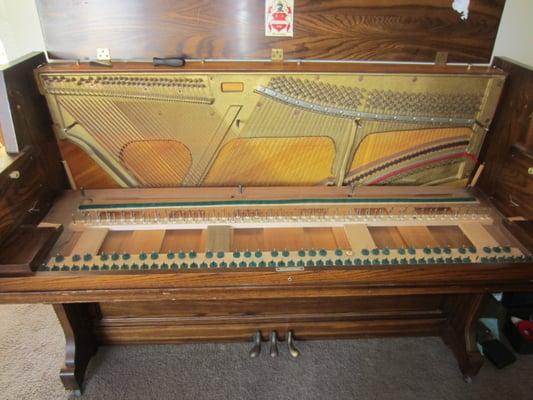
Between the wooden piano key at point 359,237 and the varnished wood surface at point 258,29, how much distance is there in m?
0.69

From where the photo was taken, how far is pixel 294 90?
1592mm

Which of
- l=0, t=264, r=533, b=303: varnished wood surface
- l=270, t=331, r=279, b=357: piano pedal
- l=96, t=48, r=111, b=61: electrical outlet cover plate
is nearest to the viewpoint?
l=0, t=264, r=533, b=303: varnished wood surface

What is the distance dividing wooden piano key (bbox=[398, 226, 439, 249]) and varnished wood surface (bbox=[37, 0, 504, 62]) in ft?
2.27

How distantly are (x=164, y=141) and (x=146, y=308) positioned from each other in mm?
871

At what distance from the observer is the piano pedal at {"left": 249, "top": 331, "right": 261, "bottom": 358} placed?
80.0 inches

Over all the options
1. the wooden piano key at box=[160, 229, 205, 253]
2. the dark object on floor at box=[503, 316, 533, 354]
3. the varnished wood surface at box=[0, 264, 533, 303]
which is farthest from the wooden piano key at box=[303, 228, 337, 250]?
the dark object on floor at box=[503, 316, 533, 354]

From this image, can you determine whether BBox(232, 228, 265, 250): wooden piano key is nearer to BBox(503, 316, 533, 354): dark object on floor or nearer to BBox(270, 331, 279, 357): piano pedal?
BBox(270, 331, 279, 357): piano pedal

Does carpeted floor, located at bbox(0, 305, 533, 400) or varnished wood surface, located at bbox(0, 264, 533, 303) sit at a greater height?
varnished wood surface, located at bbox(0, 264, 533, 303)

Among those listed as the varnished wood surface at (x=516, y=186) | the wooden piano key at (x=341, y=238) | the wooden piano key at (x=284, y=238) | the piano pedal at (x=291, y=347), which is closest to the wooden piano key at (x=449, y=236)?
the varnished wood surface at (x=516, y=186)

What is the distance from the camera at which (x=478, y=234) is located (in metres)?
1.58

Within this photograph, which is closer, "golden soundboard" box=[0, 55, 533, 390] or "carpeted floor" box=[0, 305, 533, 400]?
"golden soundboard" box=[0, 55, 533, 390]

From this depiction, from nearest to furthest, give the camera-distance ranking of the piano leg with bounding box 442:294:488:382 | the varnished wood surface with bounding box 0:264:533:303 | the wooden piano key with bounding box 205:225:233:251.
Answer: the varnished wood surface with bounding box 0:264:533:303, the wooden piano key with bounding box 205:225:233:251, the piano leg with bounding box 442:294:488:382

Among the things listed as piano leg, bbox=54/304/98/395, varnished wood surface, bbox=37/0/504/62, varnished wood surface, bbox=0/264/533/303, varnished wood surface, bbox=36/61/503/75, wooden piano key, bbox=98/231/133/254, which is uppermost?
varnished wood surface, bbox=37/0/504/62

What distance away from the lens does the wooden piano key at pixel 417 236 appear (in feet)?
5.06
